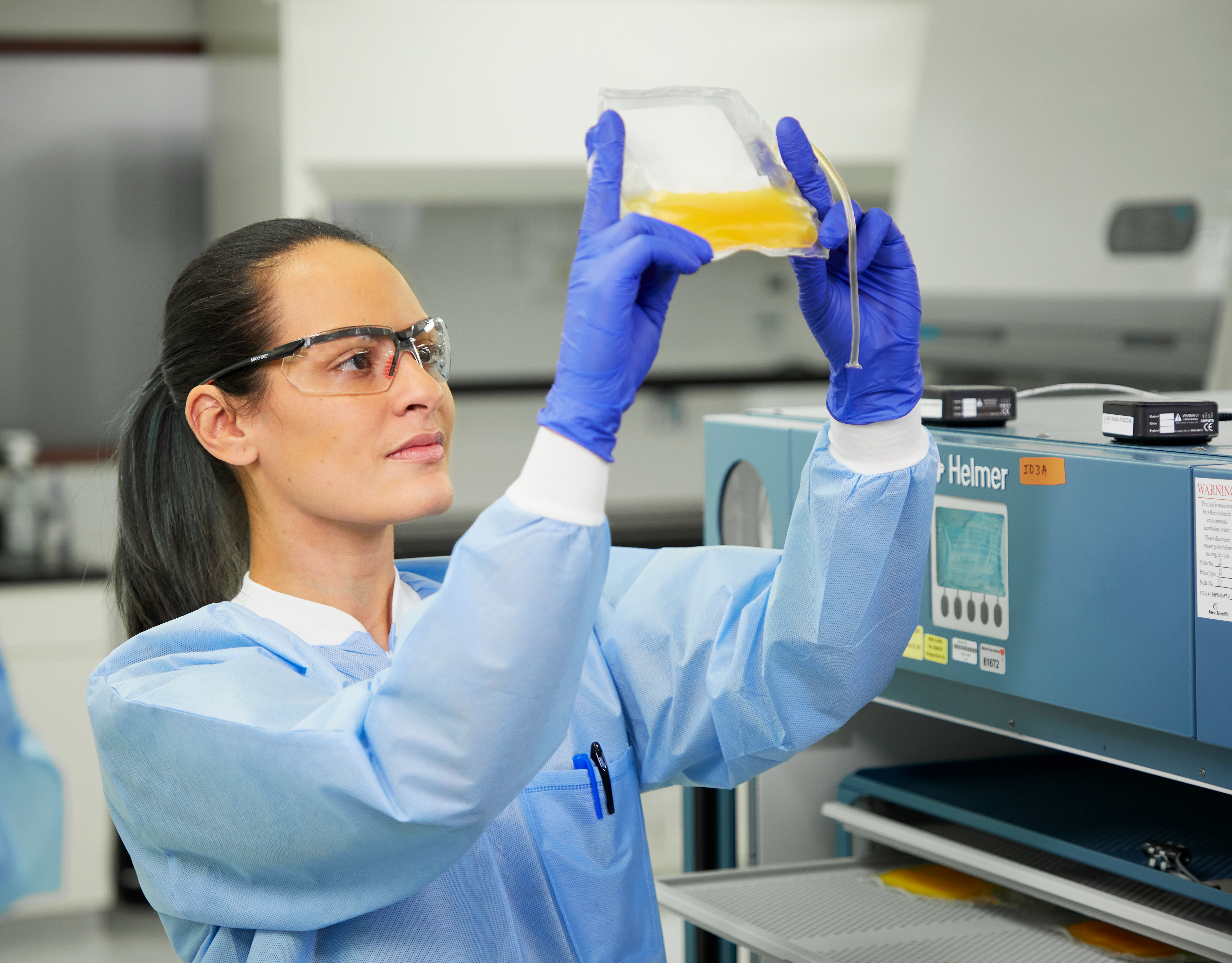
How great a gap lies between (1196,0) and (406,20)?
1.82m

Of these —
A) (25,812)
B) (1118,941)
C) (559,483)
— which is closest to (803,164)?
(559,483)

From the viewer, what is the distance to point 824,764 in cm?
138

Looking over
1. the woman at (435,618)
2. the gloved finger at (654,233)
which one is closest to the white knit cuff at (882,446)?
the woman at (435,618)

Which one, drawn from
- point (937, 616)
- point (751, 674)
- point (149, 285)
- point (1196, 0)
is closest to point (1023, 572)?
point (937, 616)

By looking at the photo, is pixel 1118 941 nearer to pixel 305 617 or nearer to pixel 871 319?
pixel 871 319

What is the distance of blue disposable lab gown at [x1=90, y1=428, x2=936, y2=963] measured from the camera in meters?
0.77

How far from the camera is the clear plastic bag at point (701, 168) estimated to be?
844 mm

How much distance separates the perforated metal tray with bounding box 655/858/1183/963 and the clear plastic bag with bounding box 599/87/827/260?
62 centimetres

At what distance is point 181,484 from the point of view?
3.91ft

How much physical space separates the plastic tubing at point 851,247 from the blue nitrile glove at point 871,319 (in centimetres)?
2

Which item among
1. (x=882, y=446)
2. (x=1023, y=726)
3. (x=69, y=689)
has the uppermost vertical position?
(x=882, y=446)

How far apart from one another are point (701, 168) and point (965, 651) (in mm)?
495

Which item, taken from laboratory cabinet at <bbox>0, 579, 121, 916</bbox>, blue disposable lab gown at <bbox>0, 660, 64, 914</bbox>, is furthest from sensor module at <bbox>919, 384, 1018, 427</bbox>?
laboratory cabinet at <bbox>0, 579, 121, 916</bbox>

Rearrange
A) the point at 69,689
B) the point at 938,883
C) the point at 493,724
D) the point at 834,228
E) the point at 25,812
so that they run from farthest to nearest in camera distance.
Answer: the point at 69,689 → the point at 25,812 → the point at 938,883 → the point at 834,228 → the point at 493,724
